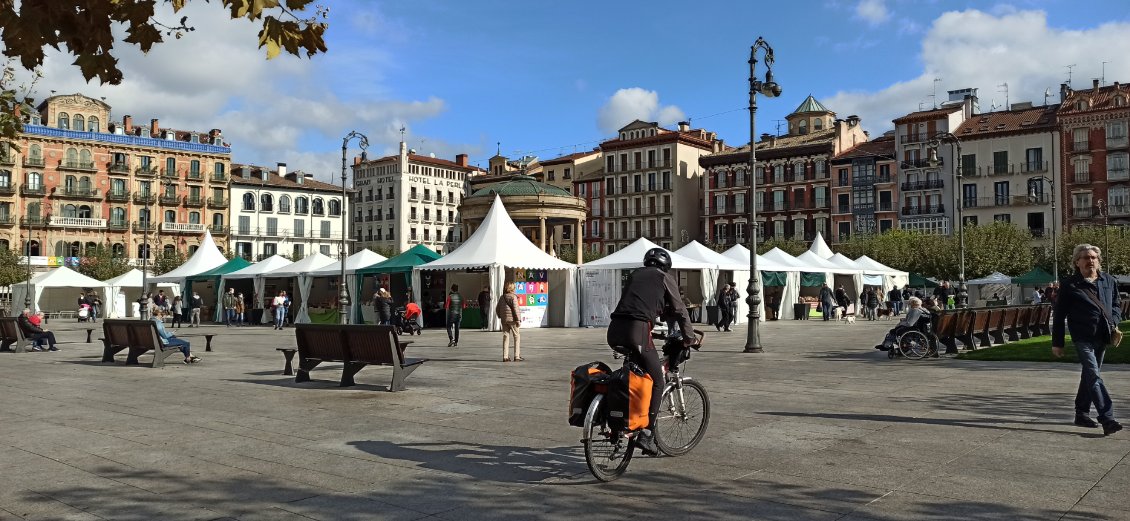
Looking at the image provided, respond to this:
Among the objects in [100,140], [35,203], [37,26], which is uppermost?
[100,140]

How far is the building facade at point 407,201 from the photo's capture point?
99812 millimetres

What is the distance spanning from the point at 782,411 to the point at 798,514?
13.7ft

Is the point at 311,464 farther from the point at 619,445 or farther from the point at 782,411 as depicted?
the point at 782,411

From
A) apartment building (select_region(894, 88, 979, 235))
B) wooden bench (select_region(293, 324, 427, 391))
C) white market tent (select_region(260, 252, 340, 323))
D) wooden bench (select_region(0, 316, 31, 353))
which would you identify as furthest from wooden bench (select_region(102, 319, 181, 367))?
apartment building (select_region(894, 88, 979, 235))

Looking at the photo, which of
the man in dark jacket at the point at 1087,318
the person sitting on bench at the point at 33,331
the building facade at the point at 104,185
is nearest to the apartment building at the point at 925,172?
the building facade at the point at 104,185

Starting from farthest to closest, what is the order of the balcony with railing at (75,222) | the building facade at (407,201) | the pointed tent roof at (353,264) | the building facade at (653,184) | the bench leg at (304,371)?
the building facade at (407,201) < the building facade at (653,184) < the balcony with railing at (75,222) < the pointed tent roof at (353,264) < the bench leg at (304,371)

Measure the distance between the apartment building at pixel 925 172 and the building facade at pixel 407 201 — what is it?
160 ft

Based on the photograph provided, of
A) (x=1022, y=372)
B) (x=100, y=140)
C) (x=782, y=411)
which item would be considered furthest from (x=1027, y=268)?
(x=100, y=140)

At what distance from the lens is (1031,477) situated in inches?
231

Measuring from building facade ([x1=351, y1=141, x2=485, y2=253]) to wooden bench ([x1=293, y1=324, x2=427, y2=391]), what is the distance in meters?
86.3

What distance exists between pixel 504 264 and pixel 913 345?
14.2 m

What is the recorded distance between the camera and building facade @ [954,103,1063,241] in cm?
6619

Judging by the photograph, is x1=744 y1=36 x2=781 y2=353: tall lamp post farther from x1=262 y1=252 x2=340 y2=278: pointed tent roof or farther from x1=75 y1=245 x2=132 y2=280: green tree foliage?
x1=75 y1=245 x2=132 y2=280: green tree foliage

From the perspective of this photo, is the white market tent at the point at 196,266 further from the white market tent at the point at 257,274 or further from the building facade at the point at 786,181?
the building facade at the point at 786,181
